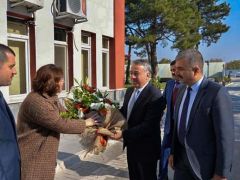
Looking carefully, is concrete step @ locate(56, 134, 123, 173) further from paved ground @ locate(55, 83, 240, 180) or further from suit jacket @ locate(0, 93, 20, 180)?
suit jacket @ locate(0, 93, 20, 180)

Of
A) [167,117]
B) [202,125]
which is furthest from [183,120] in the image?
[167,117]

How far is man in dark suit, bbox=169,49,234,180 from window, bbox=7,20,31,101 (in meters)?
6.51

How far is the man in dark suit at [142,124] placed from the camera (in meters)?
3.63

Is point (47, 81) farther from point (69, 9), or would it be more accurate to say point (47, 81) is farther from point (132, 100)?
point (69, 9)

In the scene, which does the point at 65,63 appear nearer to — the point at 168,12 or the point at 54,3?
the point at 54,3

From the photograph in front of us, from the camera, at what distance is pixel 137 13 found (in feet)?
96.0

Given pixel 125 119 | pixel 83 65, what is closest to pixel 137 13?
pixel 83 65

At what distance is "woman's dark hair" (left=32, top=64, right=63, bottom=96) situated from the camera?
10.1 feet

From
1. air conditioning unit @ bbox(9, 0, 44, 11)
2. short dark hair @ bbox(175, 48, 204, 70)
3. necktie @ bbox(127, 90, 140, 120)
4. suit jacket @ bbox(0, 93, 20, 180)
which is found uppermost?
air conditioning unit @ bbox(9, 0, 44, 11)

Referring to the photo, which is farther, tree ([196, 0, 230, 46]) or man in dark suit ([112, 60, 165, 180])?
tree ([196, 0, 230, 46])

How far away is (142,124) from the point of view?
3.62 m

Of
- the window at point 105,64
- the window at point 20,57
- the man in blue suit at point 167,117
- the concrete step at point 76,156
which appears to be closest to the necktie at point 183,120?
the man in blue suit at point 167,117

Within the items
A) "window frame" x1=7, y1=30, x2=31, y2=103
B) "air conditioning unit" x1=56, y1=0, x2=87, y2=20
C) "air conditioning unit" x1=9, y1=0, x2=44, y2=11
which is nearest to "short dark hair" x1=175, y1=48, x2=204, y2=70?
"air conditioning unit" x1=9, y1=0, x2=44, y2=11

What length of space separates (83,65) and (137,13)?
17.8 metres
